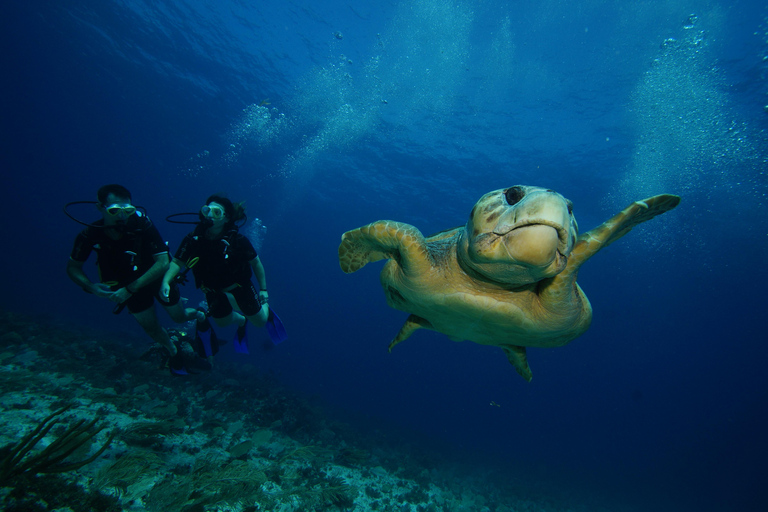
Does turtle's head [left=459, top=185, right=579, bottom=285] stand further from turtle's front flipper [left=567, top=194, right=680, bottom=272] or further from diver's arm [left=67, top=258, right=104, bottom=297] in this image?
diver's arm [left=67, top=258, right=104, bottom=297]

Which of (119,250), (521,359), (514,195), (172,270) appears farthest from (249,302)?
(514,195)

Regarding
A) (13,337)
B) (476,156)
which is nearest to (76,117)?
(13,337)

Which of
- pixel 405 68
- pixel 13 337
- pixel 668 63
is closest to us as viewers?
pixel 13 337

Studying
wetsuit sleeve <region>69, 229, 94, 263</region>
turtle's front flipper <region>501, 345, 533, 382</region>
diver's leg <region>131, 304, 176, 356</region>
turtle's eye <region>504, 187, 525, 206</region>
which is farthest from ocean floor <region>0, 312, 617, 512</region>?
turtle's eye <region>504, 187, 525, 206</region>

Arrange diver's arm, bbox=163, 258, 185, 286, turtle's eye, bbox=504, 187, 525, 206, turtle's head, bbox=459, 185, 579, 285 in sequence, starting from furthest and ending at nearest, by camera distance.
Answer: diver's arm, bbox=163, 258, 185, 286
turtle's eye, bbox=504, 187, 525, 206
turtle's head, bbox=459, 185, 579, 285

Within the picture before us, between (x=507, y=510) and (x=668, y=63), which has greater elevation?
(x=668, y=63)

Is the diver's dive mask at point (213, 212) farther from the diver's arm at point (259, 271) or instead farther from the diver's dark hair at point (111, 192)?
the diver's arm at point (259, 271)

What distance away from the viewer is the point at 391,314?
274 feet

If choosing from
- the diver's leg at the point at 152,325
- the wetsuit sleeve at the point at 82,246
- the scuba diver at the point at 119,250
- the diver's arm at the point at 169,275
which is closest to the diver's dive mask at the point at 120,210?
the scuba diver at the point at 119,250

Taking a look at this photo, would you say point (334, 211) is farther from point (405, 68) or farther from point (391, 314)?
point (391, 314)

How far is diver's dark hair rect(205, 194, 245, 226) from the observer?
14.6ft

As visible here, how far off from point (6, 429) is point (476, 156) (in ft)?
70.5

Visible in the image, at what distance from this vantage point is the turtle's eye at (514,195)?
194cm

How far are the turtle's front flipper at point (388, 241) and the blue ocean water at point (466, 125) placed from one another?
6641 mm
